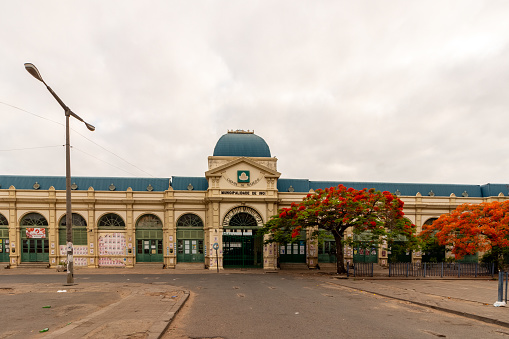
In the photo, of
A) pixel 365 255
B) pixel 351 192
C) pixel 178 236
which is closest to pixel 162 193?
pixel 178 236

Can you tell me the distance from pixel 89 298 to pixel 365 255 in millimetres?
29016

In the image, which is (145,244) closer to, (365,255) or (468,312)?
(365,255)

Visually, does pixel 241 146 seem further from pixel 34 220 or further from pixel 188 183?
pixel 34 220

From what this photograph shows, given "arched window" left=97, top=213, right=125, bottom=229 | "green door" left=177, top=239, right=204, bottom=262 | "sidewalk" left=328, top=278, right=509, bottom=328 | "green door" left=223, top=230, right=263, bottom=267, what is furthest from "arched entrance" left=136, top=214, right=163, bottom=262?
"sidewalk" left=328, top=278, right=509, bottom=328

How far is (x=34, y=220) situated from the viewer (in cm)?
3403

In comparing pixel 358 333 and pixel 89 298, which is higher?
pixel 358 333

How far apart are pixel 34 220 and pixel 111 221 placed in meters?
7.79

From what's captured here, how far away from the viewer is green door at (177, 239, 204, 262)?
3431 cm

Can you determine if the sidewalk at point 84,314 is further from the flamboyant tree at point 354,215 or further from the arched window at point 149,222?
the arched window at point 149,222

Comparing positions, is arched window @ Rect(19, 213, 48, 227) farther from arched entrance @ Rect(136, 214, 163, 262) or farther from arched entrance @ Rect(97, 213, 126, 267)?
arched entrance @ Rect(136, 214, 163, 262)

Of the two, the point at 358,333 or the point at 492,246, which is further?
the point at 492,246

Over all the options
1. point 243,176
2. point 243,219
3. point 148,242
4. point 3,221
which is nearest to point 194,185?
point 243,176

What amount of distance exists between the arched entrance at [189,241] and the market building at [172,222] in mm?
105

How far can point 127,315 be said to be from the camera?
10227 mm
